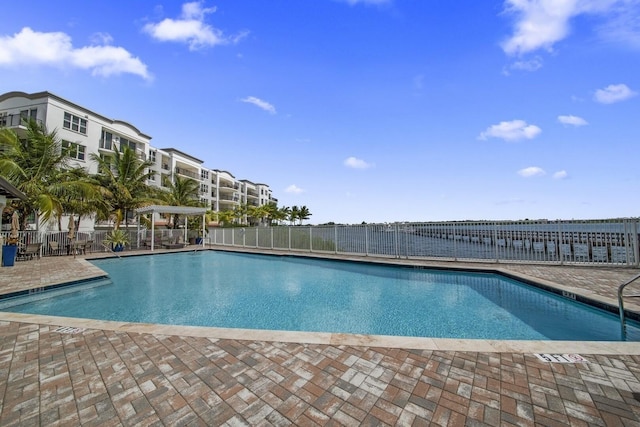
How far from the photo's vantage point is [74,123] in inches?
861

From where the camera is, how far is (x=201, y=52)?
34.6 feet

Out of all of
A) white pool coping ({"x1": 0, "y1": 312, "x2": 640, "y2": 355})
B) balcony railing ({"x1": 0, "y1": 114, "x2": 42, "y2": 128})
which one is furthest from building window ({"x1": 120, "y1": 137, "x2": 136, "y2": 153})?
white pool coping ({"x1": 0, "y1": 312, "x2": 640, "y2": 355})

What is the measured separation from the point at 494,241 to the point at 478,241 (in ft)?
1.77

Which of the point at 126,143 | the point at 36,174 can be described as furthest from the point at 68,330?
the point at 126,143

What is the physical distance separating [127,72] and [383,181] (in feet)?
63.7

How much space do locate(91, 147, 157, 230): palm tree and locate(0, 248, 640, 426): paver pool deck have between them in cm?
1617

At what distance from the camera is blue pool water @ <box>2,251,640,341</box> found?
484cm

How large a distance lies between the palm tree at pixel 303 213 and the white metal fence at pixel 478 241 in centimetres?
4473

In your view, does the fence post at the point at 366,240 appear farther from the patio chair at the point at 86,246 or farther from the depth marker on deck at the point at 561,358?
the patio chair at the point at 86,246

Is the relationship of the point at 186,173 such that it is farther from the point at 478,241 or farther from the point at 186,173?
the point at 478,241

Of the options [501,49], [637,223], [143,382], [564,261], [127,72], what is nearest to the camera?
[143,382]

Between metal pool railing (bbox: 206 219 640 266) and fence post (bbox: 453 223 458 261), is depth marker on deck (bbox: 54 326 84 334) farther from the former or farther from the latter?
fence post (bbox: 453 223 458 261)

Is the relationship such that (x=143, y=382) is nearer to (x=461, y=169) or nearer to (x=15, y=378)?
(x=15, y=378)

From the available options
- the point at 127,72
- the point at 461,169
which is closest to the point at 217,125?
the point at 127,72
